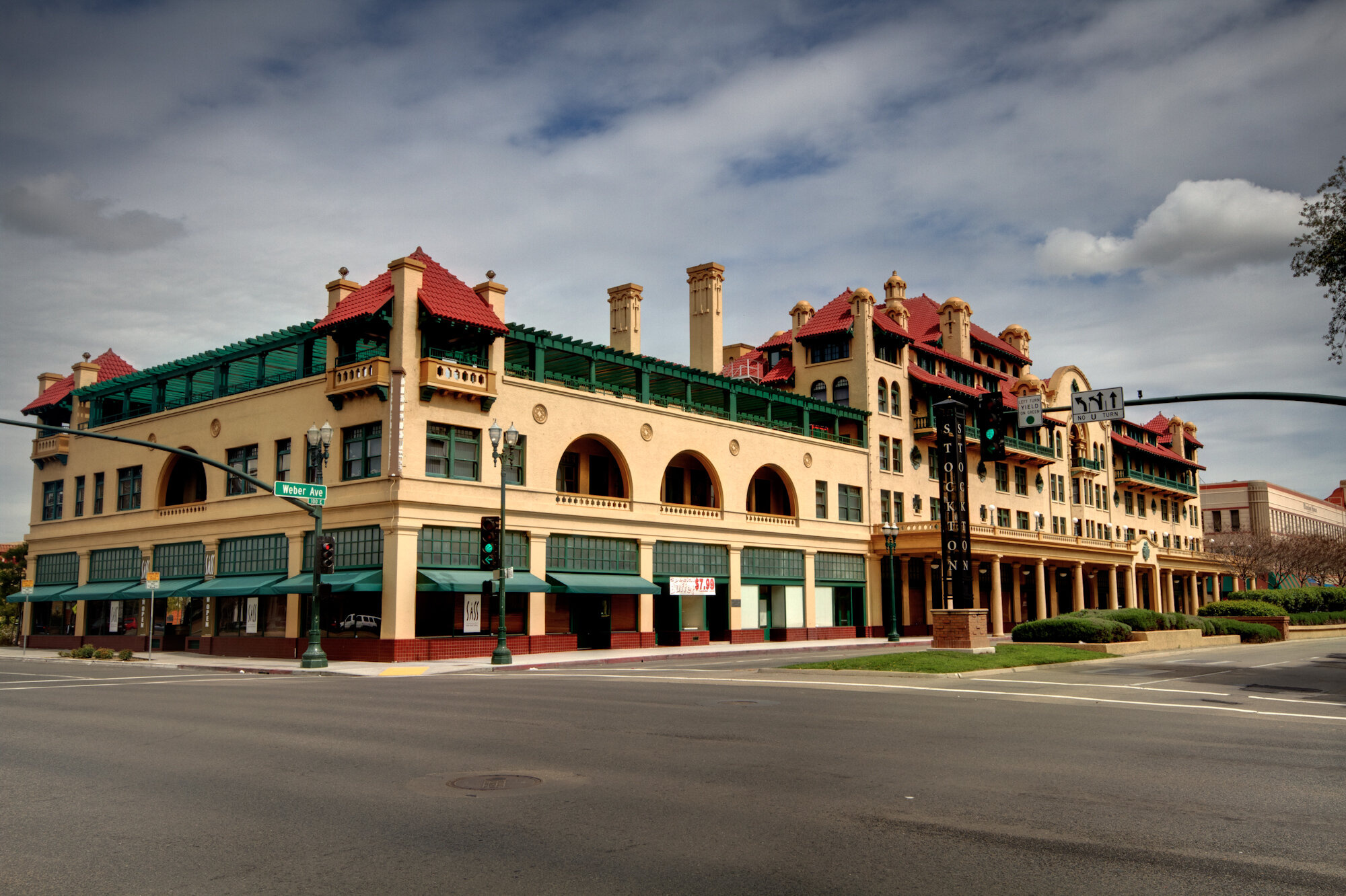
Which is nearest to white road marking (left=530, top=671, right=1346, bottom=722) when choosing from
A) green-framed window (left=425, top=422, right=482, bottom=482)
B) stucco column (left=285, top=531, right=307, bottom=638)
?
green-framed window (left=425, top=422, right=482, bottom=482)

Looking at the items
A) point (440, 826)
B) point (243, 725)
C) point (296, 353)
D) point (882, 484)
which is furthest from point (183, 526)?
point (440, 826)

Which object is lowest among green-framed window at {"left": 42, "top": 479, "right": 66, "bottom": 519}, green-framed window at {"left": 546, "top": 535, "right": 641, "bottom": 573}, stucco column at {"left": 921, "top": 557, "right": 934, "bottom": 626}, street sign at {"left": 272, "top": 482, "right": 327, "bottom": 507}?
stucco column at {"left": 921, "top": 557, "right": 934, "bottom": 626}

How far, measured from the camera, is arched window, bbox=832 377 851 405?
57.4 metres

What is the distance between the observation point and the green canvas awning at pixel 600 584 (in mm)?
39031

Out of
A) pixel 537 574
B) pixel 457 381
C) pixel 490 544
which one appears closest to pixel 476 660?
pixel 537 574

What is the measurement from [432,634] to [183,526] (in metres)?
14.4

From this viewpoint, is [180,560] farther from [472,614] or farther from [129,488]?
[472,614]

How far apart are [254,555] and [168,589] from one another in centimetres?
519

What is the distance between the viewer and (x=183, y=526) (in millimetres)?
43125

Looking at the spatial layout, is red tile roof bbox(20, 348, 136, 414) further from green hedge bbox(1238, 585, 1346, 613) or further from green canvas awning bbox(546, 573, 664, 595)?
green hedge bbox(1238, 585, 1346, 613)

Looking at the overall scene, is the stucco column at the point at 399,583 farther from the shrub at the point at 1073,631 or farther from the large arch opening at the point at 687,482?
the shrub at the point at 1073,631

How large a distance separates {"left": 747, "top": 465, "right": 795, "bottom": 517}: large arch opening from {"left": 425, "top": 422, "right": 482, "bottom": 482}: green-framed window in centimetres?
1959

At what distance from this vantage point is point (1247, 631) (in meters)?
43.3

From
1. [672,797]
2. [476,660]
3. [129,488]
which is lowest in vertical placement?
[476,660]
